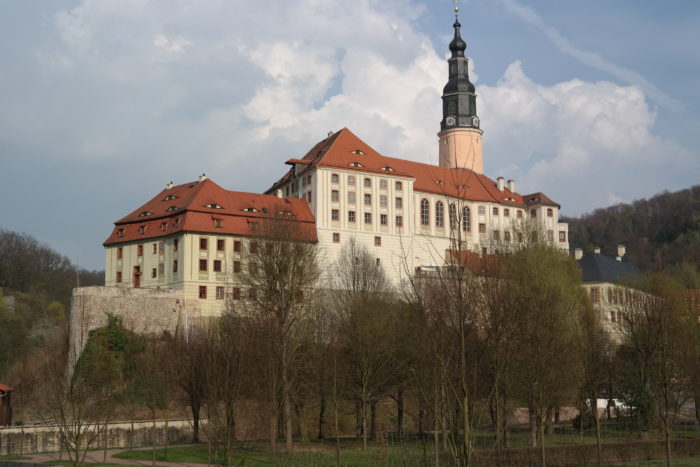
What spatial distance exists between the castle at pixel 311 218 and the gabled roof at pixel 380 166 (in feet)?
0.44

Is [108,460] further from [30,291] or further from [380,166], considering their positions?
[30,291]

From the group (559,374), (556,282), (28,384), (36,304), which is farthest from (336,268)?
(36,304)

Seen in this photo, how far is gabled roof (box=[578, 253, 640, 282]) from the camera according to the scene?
263 feet

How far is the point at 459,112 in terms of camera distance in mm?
96688

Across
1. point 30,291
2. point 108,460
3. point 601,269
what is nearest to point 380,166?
A: point 601,269

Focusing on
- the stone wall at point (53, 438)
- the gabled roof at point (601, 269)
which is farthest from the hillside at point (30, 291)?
the gabled roof at point (601, 269)

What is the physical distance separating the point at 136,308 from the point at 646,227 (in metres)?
99.3

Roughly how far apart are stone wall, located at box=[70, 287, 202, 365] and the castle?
70.7 inches

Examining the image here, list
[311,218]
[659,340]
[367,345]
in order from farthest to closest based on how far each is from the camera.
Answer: [311,218] → [367,345] → [659,340]

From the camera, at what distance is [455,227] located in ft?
35.7

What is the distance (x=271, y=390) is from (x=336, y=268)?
4043 cm

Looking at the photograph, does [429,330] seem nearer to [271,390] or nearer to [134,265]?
[271,390]

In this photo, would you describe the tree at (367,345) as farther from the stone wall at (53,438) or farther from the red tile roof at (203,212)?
the red tile roof at (203,212)

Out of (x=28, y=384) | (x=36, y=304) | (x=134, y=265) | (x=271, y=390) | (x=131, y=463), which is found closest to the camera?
(x=271, y=390)
